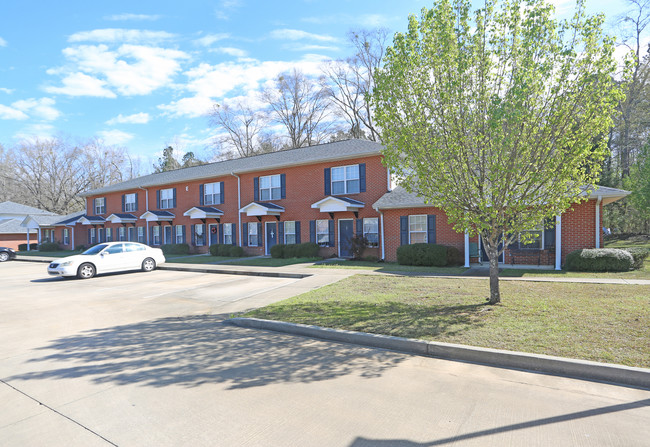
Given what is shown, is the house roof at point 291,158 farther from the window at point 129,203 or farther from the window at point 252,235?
the window at point 252,235

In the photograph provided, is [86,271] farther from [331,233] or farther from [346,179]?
[346,179]

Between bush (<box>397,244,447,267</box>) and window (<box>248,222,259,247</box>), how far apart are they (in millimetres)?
10887

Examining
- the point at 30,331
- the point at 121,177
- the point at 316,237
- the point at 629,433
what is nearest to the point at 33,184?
the point at 121,177

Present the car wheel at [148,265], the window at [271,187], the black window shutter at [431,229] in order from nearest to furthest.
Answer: the black window shutter at [431,229], the car wheel at [148,265], the window at [271,187]

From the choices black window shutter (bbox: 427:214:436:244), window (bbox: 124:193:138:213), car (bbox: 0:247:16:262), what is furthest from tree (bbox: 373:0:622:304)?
car (bbox: 0:247:16:262)

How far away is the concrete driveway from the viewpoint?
338 centimetres

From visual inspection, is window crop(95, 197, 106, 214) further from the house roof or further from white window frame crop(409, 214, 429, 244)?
white window frame crop(409, 214, 429, 244)

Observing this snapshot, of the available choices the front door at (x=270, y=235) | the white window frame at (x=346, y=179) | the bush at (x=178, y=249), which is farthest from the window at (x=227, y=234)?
the white window frame at (x=346, y=179)

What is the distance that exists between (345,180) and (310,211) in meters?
2.83

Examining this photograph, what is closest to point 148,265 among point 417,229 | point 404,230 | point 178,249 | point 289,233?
point 289,233

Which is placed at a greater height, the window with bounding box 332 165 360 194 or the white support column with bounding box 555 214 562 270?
the window with bounding box 332 165 360 194

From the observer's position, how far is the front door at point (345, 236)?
20434 millimetres

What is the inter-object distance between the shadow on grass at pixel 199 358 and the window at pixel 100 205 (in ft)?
112

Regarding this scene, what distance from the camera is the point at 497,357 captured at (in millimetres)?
5129
